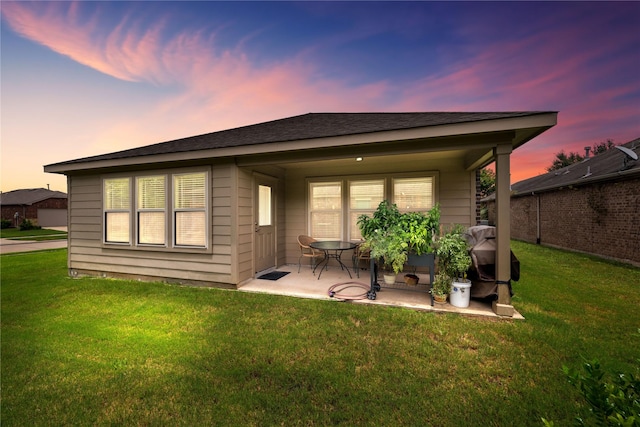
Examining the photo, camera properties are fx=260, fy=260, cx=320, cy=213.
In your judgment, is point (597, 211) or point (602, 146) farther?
point (602, 146)

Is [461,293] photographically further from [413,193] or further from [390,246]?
[413,193]

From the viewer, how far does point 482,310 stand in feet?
11.7

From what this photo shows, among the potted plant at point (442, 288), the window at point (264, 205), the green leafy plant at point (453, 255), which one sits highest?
the window at point (264, 205)

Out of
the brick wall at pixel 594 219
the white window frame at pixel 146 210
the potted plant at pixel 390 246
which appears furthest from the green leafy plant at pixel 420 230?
the brick wall at pixel 594 219

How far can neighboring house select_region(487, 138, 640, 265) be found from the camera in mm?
7098

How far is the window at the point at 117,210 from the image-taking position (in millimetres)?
5496

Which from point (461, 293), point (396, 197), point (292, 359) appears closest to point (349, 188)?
point (396, 197)

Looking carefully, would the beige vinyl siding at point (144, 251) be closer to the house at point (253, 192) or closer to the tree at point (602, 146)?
the house at point (253, 192)

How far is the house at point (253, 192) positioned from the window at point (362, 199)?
0.9 inches

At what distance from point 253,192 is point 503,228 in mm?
4186

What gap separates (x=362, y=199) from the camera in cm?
596

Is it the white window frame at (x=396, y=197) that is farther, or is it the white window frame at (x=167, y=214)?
the white window frame at (x=396, y=197)

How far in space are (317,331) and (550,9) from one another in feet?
29.8

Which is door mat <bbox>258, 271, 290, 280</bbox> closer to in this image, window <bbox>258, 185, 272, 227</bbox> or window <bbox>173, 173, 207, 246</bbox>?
window <bbox>258, 185, 272, 227</bbox>
